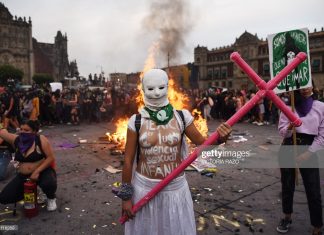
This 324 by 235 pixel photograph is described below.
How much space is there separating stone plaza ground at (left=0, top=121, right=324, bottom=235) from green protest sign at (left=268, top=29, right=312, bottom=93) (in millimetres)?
2007

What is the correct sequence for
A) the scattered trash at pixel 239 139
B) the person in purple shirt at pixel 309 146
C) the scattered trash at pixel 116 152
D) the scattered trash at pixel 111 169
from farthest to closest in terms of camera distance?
1. the scattered trash at pixel 239 139
2. the scattered trash at pixel 116 152
3. the scattered trash at pixel 111 169
4. the person in purple shirt at pixel 309 146

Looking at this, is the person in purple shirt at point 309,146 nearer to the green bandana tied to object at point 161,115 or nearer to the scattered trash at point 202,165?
the green bandana tied to object at point 161,115

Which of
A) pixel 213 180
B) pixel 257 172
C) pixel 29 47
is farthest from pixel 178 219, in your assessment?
pixel 29 47

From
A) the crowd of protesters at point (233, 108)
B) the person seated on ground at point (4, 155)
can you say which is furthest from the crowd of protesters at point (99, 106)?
the person seated on ground at point (4, 155)

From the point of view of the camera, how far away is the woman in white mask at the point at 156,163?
8.51 feet

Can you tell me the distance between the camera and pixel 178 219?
8.56ft

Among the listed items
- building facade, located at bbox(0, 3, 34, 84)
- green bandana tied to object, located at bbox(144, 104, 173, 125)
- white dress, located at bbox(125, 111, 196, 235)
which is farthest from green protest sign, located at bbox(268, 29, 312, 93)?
building facade, located at bbox(0, 3, 34, 84)

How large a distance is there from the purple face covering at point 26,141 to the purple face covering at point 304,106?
12.9ft

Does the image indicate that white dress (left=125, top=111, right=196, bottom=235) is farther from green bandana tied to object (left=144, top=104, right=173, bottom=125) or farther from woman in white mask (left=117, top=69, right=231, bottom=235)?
green bandana tied to object (left=144, top=104, right=173, bottom=125)

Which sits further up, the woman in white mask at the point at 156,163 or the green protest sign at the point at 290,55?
the green protest sign at the point at 290,55

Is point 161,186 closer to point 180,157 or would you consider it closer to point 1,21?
point 180,157

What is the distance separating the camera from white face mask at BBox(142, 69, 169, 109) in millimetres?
2570

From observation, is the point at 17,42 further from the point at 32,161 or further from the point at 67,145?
the point at 32,161

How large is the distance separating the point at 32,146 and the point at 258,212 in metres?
3.75
